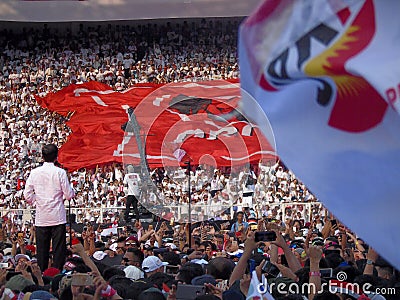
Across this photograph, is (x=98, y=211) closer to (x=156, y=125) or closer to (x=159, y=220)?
(x=159, y=220)

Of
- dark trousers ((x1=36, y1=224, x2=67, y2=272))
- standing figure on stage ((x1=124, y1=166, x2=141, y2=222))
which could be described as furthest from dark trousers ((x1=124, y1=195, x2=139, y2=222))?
dark trousers ((x1=36, y1=224, x2=67, y2=272))

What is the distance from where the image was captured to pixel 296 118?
8.13 feet

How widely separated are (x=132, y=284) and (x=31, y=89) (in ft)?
62.2

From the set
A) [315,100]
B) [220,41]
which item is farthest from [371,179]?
[220,41]

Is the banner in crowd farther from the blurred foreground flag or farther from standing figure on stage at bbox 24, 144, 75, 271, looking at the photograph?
the blurred foreground flag

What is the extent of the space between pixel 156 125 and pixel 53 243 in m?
11.6

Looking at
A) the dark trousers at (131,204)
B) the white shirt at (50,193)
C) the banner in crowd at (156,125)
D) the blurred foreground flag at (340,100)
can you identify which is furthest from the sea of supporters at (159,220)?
the blurred foreground flag at (340,100)

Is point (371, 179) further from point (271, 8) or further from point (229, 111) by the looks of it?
point (229, 111)

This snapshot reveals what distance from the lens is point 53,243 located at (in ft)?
21.9

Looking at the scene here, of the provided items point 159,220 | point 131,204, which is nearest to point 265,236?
point 159,220

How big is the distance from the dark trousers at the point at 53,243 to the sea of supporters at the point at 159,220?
0.21 m

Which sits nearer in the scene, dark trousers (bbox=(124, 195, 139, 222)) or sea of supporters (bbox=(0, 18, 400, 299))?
sea of supporters (bbox=(0, 18, 400, 299))

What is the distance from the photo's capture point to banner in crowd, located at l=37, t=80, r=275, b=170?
15.7m

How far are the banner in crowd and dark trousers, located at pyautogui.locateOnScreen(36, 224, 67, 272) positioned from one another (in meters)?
7.12
